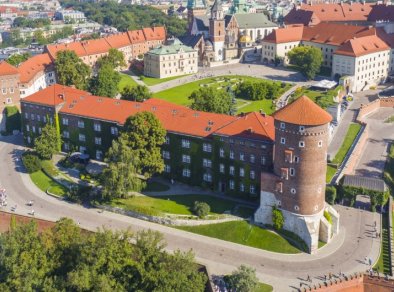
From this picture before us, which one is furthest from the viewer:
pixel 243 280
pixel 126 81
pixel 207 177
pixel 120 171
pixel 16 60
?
pixel 126 81

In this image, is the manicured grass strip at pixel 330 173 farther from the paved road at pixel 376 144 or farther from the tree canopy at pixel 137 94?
the tree canopy at pixel 137 94

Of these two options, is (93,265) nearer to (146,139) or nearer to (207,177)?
(146,139)

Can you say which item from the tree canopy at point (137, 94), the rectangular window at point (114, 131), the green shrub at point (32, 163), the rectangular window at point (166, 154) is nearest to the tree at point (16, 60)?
the tree canopy at point (137, 94)

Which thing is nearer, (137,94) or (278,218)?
(278,218)

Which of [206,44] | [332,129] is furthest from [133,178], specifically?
[206,44]

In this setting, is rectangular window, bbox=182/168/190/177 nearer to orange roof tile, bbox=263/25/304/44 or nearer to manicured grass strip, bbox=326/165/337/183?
manicured grass strip, bbox=326/165/337/183

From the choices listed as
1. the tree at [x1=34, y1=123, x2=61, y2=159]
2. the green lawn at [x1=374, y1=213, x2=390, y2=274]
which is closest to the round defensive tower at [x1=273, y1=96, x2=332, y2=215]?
the green lawn at [x1=374, y1=213, x2=390, y2=274]

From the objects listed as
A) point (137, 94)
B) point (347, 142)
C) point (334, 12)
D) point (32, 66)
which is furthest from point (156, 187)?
point (334, 12)
